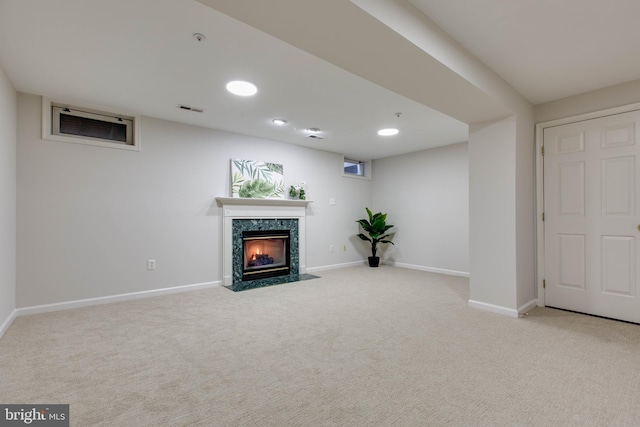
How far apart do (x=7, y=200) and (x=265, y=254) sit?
10.4ft

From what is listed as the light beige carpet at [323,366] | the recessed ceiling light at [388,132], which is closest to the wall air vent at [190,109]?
the light beige carpet at [323,366]

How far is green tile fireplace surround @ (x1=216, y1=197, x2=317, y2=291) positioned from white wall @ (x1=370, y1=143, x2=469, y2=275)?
1927 millimetres

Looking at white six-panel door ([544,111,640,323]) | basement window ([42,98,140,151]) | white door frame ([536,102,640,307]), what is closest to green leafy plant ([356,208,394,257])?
white door frame ([536,102,640,307])

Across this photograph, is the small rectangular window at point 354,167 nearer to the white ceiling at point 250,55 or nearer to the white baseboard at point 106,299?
the white ceiling at point 250,55

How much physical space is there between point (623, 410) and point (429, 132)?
363cm

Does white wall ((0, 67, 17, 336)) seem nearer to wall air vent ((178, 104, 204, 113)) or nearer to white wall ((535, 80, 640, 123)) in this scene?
wall air vent ((178, 104, 204, 113))

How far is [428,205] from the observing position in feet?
18.3

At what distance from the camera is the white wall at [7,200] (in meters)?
2.58

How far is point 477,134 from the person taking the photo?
320cm

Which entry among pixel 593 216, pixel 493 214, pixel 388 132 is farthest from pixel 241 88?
pixel 593 216

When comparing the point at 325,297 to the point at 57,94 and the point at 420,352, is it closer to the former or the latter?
the point at 420,352

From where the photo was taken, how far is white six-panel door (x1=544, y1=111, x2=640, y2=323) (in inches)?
110

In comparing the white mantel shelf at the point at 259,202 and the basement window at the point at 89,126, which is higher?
the basement window at the point at 89,126

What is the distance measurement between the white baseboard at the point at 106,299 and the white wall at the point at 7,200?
16cm
